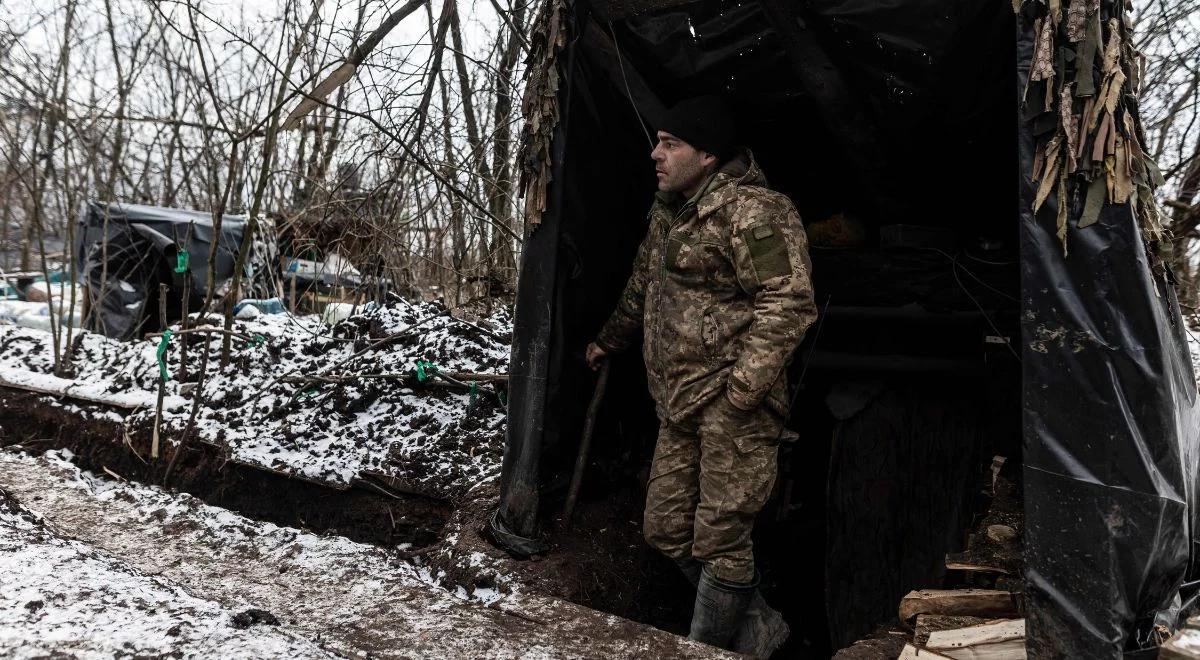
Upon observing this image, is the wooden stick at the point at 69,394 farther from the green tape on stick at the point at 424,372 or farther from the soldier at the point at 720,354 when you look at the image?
the soldier at the point at 720,354

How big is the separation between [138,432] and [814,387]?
172 inches

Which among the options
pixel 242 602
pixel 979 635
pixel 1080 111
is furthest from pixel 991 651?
pixel 242 602

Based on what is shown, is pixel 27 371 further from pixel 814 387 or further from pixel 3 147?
pixel 814 387

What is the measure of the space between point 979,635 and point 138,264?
8.05 metres

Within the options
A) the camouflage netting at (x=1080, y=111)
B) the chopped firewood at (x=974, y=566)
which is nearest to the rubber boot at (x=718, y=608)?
the chopped firewood at (x=974, y=566)

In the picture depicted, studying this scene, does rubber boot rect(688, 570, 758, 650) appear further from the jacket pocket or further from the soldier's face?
the soldier's face

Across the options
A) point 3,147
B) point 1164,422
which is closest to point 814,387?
point 1164,422

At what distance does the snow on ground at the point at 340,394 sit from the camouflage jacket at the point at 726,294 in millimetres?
1561

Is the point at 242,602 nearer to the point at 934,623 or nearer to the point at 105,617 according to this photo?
the point at 105,617

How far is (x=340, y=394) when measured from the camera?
5.21 metres

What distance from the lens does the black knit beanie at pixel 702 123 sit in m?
3.11

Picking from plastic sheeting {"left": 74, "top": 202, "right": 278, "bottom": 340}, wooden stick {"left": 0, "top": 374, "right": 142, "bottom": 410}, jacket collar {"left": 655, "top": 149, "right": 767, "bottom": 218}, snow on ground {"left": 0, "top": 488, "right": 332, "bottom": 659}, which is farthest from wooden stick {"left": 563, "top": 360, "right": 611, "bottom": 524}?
plastic sheeting {"left": 74, "top": 202, "right": 278, "bottom": 340}

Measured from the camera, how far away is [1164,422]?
2.18 meters

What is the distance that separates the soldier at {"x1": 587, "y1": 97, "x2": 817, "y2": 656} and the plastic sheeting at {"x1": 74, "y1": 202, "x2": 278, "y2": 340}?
591cm
